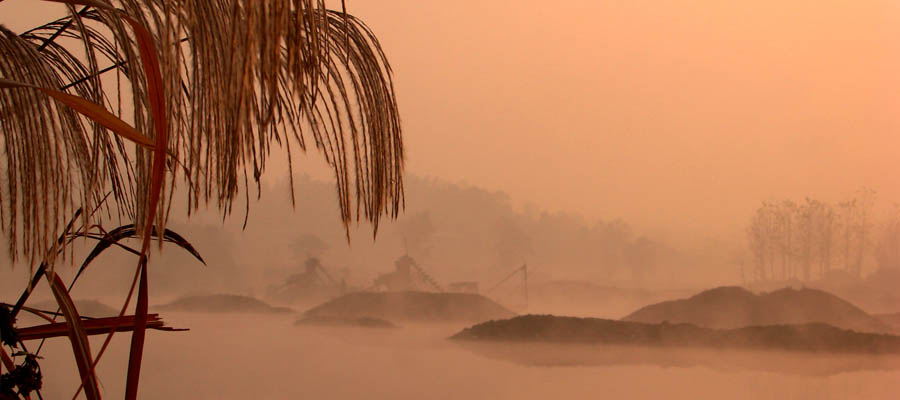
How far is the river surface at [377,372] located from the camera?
2.11m

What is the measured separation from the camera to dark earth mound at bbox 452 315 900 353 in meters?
2.12

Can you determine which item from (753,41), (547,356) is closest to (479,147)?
(547,356)

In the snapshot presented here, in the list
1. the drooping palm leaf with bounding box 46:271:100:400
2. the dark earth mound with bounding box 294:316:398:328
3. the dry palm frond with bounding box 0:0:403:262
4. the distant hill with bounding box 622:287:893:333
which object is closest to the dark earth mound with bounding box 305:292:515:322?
the dark earth mound with bounding box 294:316:398:328

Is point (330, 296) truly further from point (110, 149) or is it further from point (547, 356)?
point (110, 149)

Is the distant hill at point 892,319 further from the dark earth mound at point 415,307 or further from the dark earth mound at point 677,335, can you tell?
the dark earth mound at point 415,307

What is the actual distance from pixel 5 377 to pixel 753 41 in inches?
79.1

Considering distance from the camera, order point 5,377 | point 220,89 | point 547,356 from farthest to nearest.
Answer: point 547,356 < point 5,377 < point 220,89

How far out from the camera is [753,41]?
227cm

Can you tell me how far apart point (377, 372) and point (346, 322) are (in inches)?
6.0

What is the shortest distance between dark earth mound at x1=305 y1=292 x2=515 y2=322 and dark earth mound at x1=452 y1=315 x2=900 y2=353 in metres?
0.04

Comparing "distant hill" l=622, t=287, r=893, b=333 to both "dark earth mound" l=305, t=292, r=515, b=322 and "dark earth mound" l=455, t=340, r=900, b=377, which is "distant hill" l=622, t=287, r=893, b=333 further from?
"dark earth mound" l=305, t=292, r=515, b=322

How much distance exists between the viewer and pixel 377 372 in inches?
85.0

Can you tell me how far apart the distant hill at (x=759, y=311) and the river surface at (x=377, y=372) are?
0.36 ft

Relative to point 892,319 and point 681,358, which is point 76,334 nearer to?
point 681,358
